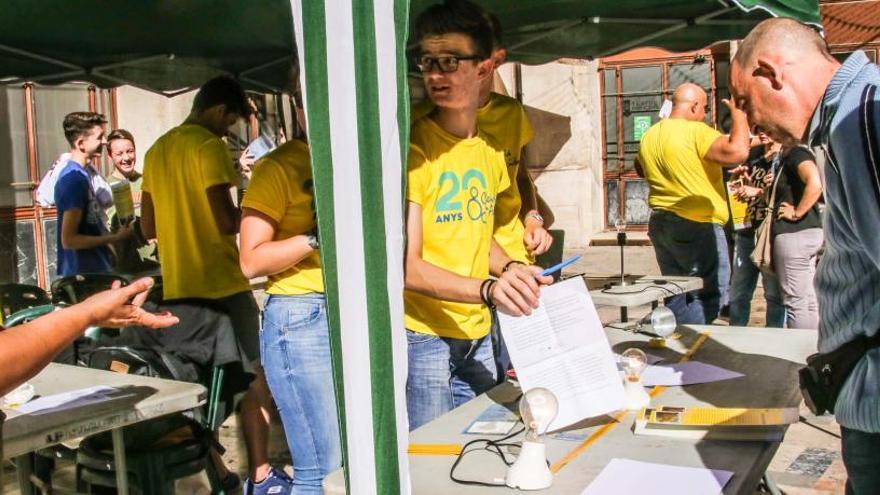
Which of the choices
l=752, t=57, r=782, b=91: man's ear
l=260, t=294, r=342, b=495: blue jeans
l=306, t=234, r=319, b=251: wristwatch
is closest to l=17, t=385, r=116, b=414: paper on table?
l=260, t=294, r=342, b=495: blue jeans

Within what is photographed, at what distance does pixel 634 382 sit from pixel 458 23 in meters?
1.17

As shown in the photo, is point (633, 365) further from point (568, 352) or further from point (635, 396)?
point (568, 352)

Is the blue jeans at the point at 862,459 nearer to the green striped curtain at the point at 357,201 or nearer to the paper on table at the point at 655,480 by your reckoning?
the paper on table at the point at 655,480

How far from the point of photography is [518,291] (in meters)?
2.12

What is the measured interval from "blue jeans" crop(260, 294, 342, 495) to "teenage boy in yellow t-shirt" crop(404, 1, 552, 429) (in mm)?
430

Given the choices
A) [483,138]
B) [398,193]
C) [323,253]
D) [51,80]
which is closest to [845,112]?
[398,193]

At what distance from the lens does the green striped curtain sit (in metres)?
1.81

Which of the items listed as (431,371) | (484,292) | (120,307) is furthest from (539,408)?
(120,307)

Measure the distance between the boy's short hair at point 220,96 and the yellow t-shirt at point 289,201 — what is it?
1.27 metres

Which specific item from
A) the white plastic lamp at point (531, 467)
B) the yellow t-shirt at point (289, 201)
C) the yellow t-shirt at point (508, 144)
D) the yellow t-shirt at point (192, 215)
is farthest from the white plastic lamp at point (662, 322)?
the yellow t-shirt at point (192, 215)

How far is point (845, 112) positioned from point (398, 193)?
3.12ft

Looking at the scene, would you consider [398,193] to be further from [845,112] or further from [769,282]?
[769,282]

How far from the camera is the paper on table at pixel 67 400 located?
2594mm

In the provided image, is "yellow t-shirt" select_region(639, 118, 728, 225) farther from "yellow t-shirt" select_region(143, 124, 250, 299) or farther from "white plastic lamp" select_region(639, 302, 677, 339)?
"yellow t-shirt" select_region(143, 124, 250, 299)
